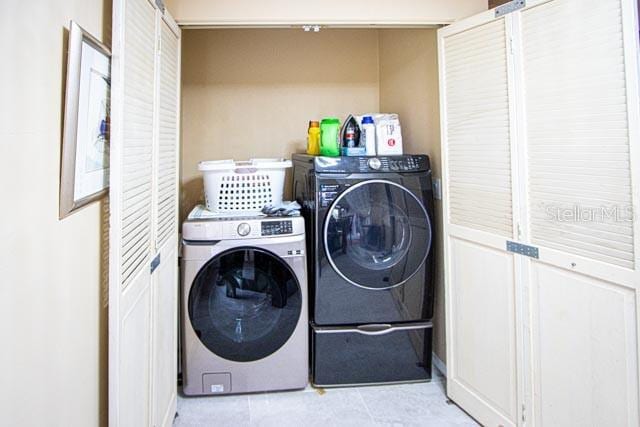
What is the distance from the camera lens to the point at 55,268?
99 centimetres

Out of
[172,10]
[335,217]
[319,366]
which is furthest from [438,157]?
[172,10]

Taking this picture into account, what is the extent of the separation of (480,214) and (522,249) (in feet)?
0.95

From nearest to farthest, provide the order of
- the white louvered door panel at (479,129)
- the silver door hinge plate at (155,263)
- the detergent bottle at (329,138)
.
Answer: the silver door hinge plate at (155,263)
the white louvered door panel at (479,129)
the detergent bottle at (329,138)

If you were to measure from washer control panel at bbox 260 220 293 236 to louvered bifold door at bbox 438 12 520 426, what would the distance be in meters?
0.87

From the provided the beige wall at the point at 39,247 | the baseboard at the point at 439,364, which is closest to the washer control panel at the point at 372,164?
the baseboard at the point at 439,364

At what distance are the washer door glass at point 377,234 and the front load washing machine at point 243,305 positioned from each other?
22cm

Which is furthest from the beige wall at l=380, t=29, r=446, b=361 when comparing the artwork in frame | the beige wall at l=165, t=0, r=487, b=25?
the artwork in frame

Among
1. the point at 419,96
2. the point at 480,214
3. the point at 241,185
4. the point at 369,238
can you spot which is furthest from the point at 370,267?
the point at 419,96

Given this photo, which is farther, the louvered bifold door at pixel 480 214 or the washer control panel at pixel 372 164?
the washer control panel at pixel 372 164

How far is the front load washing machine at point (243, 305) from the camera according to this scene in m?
2.29

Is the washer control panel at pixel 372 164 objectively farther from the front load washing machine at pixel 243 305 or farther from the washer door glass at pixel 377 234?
the front load washing machine at pixel 243 305

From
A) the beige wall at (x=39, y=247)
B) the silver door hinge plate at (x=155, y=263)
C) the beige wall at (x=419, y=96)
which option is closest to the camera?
the beige wall at (x=39, y=247)

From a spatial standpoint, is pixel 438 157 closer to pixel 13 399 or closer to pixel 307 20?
pixel 307 20

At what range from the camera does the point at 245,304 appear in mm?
2363
